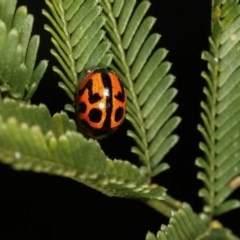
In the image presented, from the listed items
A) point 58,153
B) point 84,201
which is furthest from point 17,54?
point 84,201

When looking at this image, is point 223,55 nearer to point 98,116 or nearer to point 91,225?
point 98,116

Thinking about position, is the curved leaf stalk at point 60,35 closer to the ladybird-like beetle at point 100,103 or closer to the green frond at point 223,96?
the ladybird-like beetle at point 100,103

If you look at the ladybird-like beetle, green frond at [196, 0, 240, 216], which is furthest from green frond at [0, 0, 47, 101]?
green frond at [196, 0, 240, 216]

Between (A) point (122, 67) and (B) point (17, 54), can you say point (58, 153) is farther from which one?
(A) point (122, 67)

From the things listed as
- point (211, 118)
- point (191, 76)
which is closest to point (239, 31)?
point (211, 118)

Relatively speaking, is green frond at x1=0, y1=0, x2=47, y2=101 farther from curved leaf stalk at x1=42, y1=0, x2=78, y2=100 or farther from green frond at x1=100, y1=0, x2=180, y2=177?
green frond at x1=100, y1=0, x2=180, y2=177

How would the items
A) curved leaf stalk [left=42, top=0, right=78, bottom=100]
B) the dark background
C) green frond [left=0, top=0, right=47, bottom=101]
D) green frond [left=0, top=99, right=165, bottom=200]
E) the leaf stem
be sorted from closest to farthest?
green frond [left=0, top=99, right=165, bottom=200] → green frond [left=0, top=0, right=47, bottom=101] → curved leaf stalk [left=42, top=0, right=78, bottom=100] → the leaf stem → the dark background
